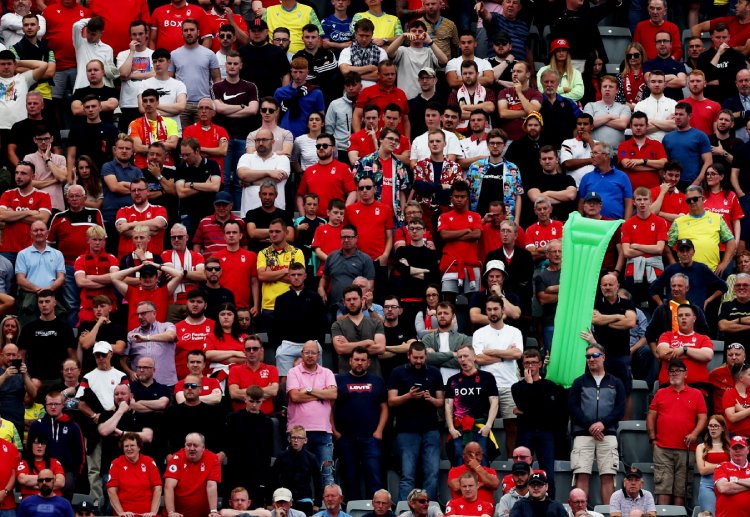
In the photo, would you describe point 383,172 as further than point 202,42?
No

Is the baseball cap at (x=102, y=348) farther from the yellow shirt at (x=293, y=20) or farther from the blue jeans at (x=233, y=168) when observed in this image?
the yellow shirt at (x=293, y=20)

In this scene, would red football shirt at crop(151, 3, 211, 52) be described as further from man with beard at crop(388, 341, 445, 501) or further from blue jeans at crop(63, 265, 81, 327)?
man with beard at crop(388, 341, 445, 501)

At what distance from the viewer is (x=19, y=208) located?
69.1 feet

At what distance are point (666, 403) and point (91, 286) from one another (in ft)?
20.2

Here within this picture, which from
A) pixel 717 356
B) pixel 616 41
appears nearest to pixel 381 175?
pixel 717 356

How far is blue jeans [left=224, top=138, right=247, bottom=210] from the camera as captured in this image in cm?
2219

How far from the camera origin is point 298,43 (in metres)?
24.2

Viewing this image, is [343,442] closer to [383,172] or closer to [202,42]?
[383,172]

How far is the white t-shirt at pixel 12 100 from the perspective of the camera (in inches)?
883

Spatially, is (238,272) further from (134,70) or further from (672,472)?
(672,472)

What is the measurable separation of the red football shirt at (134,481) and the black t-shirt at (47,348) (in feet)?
5.57

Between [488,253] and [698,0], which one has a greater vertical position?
[698,0]

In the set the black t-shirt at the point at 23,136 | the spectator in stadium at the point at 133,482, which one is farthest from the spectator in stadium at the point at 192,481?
the black t-shirt at the point at 23,136

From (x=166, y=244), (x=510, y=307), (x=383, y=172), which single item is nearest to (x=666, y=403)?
(x=510, y=307)
